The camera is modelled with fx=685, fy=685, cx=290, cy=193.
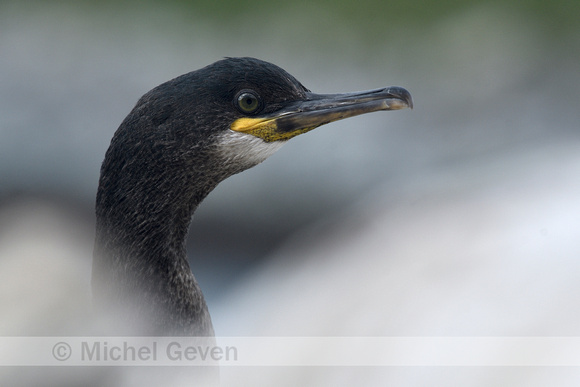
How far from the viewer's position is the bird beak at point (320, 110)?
167 cm

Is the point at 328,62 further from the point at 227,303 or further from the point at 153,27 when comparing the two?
the point at 227,303

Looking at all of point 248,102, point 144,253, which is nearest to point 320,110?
point 248,102

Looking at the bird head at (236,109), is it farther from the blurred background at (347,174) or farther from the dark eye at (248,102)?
the blurred background at (347,174)

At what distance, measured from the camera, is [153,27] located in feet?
13.8

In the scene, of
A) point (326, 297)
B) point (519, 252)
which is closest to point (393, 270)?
point (326, 297)

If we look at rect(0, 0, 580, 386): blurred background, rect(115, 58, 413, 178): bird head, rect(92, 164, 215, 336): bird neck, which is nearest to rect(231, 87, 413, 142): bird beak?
rect(115, 58, 413, 178): bird head

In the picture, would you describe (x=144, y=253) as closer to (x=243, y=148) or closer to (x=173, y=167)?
(x=173, y=167)

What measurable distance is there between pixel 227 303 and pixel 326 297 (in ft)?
2.04

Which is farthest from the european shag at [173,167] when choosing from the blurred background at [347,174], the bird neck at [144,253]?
the blurred background at [347,174]

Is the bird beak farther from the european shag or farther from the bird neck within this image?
the bird neck

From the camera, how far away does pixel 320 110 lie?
1688mm

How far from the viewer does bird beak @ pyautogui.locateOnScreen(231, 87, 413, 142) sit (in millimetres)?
1674

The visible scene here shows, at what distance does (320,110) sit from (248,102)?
0.18m

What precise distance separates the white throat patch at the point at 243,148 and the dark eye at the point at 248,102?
0.19ft
